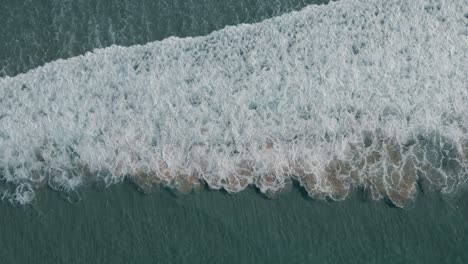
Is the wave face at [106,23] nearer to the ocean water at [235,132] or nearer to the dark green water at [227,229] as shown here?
the ocean water at [235,132]

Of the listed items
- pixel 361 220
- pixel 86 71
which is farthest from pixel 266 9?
pixel 361 220

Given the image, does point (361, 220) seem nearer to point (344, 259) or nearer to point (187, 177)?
point (344, 259)

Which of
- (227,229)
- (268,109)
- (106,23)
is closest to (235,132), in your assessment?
(268,109)

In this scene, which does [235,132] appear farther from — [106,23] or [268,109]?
[106,23]

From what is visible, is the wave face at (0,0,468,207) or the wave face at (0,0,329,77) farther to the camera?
the wave face at (0,0,329,77)

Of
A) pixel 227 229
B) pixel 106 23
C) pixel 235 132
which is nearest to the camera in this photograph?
pixel 227 229

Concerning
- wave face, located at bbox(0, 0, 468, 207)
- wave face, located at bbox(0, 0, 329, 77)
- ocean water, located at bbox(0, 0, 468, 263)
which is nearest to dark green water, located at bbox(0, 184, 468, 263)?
ocean water, located at bbox(0, 0, 468, 263)

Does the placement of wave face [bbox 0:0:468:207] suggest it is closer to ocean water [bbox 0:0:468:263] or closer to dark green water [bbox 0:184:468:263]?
ocean water [bbox 0:0:468:263]

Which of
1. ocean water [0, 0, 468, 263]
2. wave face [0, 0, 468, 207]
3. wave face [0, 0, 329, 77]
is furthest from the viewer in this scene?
wave face [0, 0, 329, 77]
